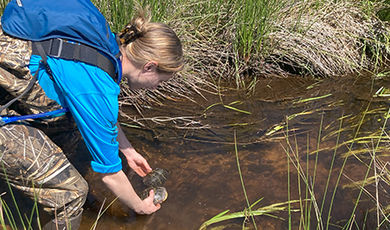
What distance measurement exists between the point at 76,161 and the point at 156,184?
2.23 feet

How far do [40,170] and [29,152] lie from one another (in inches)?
4.5

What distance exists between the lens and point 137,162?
2.91 metres

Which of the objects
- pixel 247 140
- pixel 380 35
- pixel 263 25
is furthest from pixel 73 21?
pixel 380 35

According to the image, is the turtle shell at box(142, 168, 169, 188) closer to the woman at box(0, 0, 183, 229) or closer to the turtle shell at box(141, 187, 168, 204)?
the turtle shell at box(141, 187, 168, 204)

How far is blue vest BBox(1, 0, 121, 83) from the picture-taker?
1987mm

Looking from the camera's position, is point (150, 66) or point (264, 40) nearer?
point (150, 66)

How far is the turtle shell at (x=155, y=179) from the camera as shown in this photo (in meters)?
2.88

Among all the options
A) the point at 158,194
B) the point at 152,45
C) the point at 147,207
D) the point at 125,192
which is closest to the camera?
the point at 152,45

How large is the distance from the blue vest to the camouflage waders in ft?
0.25

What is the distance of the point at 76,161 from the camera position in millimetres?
3066

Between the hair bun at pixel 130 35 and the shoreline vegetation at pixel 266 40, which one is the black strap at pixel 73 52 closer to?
the hair bun at pixel 130 35

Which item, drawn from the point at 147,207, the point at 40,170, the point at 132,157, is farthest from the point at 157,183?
the point at 40,170

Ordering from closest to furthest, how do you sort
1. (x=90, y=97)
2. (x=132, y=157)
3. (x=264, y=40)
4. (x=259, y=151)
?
(x=90, y=97)
(x=132, y=157)
(x=259, y=151)
(x=264, y=40)

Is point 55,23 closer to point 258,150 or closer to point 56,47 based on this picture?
point 56,47
